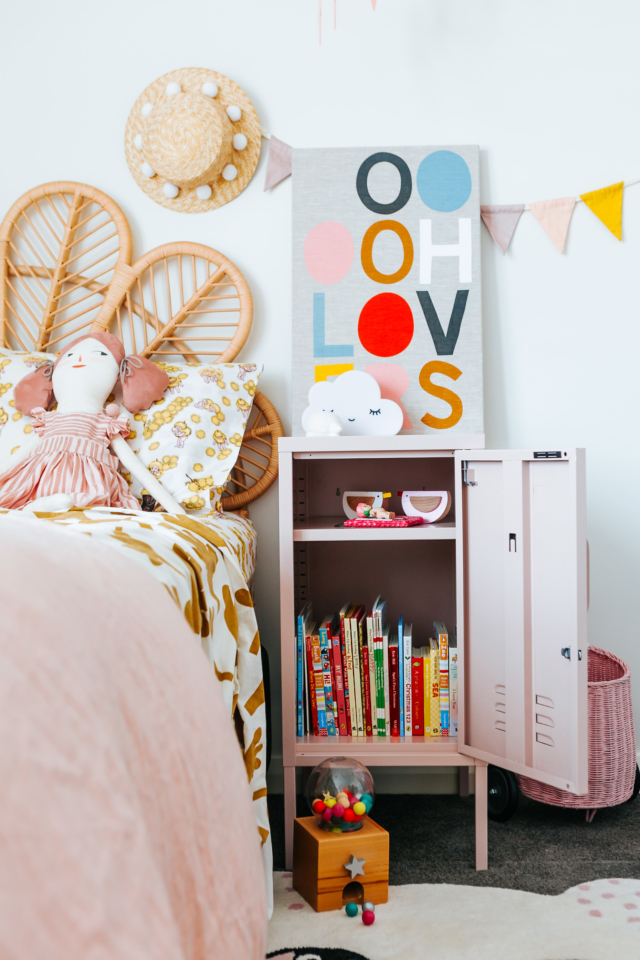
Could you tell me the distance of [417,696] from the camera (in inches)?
57.3

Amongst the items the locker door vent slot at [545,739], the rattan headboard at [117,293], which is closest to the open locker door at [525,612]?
the locker door vent slot at [545,739]

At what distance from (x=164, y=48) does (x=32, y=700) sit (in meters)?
2.04

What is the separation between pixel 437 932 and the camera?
113cm

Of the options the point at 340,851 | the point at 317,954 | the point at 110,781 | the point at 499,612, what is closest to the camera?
the point at 110,781

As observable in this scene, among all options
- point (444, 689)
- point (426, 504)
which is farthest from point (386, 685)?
point (426, 504)

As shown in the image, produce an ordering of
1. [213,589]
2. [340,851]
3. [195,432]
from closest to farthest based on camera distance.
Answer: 1. [213,589]
2. [340,851]
3. [195,432]

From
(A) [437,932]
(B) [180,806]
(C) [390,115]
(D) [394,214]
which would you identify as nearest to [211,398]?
(D) [394,214]

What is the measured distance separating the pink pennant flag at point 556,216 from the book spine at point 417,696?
1.16 metres

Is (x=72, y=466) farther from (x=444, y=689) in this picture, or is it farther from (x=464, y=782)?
(x=464, y=782)

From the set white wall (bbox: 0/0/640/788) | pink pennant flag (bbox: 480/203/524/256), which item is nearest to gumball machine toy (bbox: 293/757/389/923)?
white wall (bbox: 0/0/640/788)

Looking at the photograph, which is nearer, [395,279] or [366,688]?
[366,688]

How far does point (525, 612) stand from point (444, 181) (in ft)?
3.76

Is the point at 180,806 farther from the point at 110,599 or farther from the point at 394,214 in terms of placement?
the point at 394,214

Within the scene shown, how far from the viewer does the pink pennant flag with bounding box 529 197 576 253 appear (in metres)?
1.79
